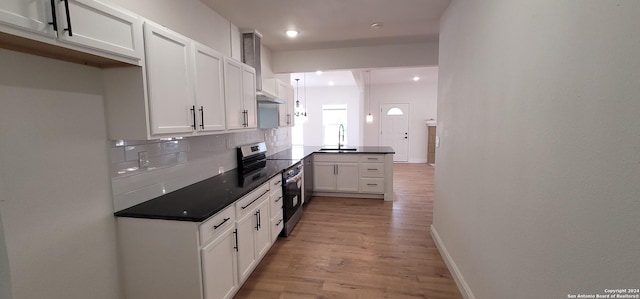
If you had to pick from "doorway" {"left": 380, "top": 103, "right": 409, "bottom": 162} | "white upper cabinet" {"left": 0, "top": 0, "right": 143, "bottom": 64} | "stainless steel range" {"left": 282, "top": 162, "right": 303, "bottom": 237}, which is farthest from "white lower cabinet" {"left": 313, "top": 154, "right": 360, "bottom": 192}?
"doorway" {"left": 380, "top": 103, "right": 409, "bottom": 162}

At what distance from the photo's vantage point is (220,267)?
1863mm

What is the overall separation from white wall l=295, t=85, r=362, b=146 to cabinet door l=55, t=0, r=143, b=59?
803cm

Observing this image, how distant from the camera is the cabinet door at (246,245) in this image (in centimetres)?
212

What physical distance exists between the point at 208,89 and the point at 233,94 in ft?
1.31

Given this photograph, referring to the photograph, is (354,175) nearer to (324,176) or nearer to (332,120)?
(324,176)

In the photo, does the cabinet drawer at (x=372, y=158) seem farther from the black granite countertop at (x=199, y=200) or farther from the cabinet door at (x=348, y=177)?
the black granite countertop at (x=199, y=200)

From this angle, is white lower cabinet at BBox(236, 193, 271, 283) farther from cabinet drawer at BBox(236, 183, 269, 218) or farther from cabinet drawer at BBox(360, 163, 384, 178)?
cabinet drawer at BBox(360, 163, 384, 178)

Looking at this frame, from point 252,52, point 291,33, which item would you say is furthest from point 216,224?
point 291,33

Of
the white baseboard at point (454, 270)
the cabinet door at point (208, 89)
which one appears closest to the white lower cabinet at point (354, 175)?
the white baseboard at point (454, 270)

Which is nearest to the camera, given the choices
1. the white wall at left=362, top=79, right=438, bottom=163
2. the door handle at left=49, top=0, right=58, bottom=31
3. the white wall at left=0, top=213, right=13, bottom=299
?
the white wall at left=0, top=213, right=13, bottom=299

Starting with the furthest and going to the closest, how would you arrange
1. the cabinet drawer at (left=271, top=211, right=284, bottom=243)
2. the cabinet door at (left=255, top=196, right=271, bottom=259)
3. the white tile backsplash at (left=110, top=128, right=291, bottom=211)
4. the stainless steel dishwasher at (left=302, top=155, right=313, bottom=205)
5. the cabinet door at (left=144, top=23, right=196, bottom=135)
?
1. the stainless steel dishwasher at (left=302, top=155, right=313, bottom=205)
2. the cabinet drawer at (left=271, top=211, right=284, bottom=243)
3. the cabinet door at (left=255, top=196, right=271, bottom=259)
4. the white tile backsplash at (left=110, top=128, right=291, bottom=211)
5. the cabinet door at (left=144, top=23, right=196, bottom=135)

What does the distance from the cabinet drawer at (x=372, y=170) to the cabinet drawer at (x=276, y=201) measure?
6.92ft

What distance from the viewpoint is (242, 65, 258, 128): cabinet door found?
112 inches

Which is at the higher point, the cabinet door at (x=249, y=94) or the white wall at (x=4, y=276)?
the cabinet door at (x=249, y=94)
